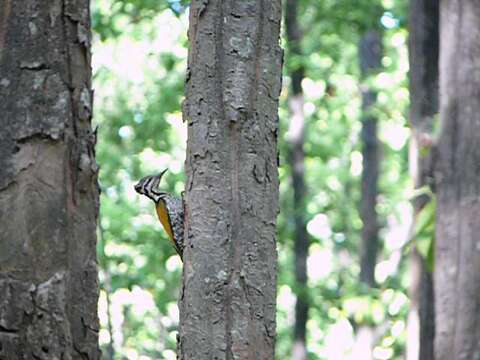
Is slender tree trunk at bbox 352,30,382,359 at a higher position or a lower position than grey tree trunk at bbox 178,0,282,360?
higher

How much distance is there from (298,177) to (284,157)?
109 inches

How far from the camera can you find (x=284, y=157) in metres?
19.2

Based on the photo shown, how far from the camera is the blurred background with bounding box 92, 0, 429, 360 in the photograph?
14.0 meters

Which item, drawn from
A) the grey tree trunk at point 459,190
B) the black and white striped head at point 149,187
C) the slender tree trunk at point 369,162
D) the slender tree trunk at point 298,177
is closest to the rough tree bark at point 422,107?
the grey tree trunk at point 459,190

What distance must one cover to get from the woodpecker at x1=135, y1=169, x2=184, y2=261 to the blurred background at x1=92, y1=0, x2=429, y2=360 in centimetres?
468

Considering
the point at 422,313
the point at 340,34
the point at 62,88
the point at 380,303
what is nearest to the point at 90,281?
the point at 62,88

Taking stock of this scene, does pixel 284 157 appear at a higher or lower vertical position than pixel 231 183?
higher

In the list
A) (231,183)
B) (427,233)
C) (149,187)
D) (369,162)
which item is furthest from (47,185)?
(369,162)

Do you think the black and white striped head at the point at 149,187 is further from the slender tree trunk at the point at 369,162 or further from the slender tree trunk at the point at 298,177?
the slender tree trunk at the point at 298,177

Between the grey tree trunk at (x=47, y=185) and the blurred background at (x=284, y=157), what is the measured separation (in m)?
5.80

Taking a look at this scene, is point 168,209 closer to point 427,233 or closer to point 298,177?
point 427,233

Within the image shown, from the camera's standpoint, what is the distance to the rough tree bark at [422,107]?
9172mm

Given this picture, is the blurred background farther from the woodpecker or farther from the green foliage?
the woodpecker

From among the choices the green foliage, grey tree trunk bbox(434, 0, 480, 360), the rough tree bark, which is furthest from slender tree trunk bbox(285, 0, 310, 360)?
grey tree trunk bbox(434, 0, 480, 360)
